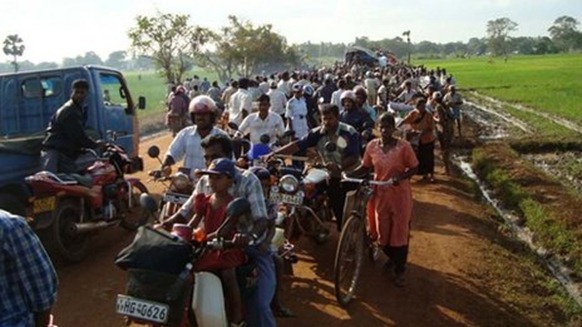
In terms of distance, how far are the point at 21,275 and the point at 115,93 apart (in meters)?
7.47

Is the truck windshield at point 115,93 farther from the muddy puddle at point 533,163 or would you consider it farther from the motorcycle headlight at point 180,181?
the muddy puddle at point 533,163

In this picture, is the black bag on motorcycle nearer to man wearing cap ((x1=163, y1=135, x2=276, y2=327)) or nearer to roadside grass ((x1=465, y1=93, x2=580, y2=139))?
man wearing cap ((x1=163, y1=135, x2=276, y2=327))

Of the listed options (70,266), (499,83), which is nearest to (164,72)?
(70,266)

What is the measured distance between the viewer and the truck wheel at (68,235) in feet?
20.9

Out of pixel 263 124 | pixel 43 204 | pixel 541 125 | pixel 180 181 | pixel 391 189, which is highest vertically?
pixel 263 124

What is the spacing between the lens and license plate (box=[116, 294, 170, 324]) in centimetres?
322

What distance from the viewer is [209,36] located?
1121 inches

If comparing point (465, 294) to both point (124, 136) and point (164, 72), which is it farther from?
point (164, 72)

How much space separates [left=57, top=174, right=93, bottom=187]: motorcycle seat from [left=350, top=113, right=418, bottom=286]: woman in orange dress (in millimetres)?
3038

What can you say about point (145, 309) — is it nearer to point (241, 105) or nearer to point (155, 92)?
point (241, 105)

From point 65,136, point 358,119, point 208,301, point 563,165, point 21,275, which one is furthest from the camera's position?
point 563,165

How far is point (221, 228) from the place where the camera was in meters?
3.56

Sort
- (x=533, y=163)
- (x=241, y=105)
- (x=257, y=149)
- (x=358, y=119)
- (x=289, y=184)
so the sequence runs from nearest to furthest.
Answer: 1. (x=289, y=184)
2. (x=257, y=149)
3. (x=358, y=119)
4. (x=241, y=105)
5. (x=533, y=163)

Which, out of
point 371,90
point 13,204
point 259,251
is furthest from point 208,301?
point 371,90
